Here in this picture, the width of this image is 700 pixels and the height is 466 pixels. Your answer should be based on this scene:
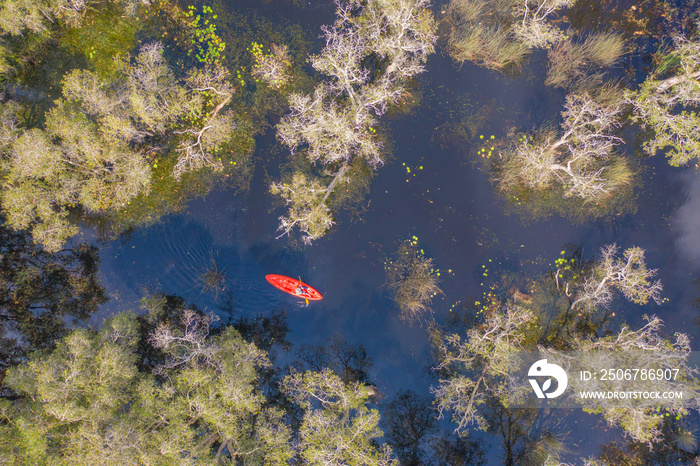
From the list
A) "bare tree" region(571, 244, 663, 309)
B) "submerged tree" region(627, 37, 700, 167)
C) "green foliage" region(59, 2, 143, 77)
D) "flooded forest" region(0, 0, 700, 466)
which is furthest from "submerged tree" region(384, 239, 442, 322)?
"green foliage" region(59, 2, 143, 77)

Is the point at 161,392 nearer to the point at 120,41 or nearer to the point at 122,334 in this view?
the point at 122,334

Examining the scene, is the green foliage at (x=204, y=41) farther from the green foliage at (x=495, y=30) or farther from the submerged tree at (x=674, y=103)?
the submerged tree at (x=674, y=103)

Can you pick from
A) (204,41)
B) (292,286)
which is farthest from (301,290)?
(204,41)

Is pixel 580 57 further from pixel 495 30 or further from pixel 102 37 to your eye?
pixel 102 37

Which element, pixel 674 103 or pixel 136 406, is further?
pixel 674 103

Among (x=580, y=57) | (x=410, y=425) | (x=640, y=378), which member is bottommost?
(x=410, y=425)

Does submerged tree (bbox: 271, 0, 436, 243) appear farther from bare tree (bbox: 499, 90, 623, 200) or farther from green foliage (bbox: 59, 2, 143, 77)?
green foliage (bbox: 59, 2, 143, 77)

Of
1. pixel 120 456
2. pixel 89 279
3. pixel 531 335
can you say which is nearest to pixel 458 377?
pixel 531 335
